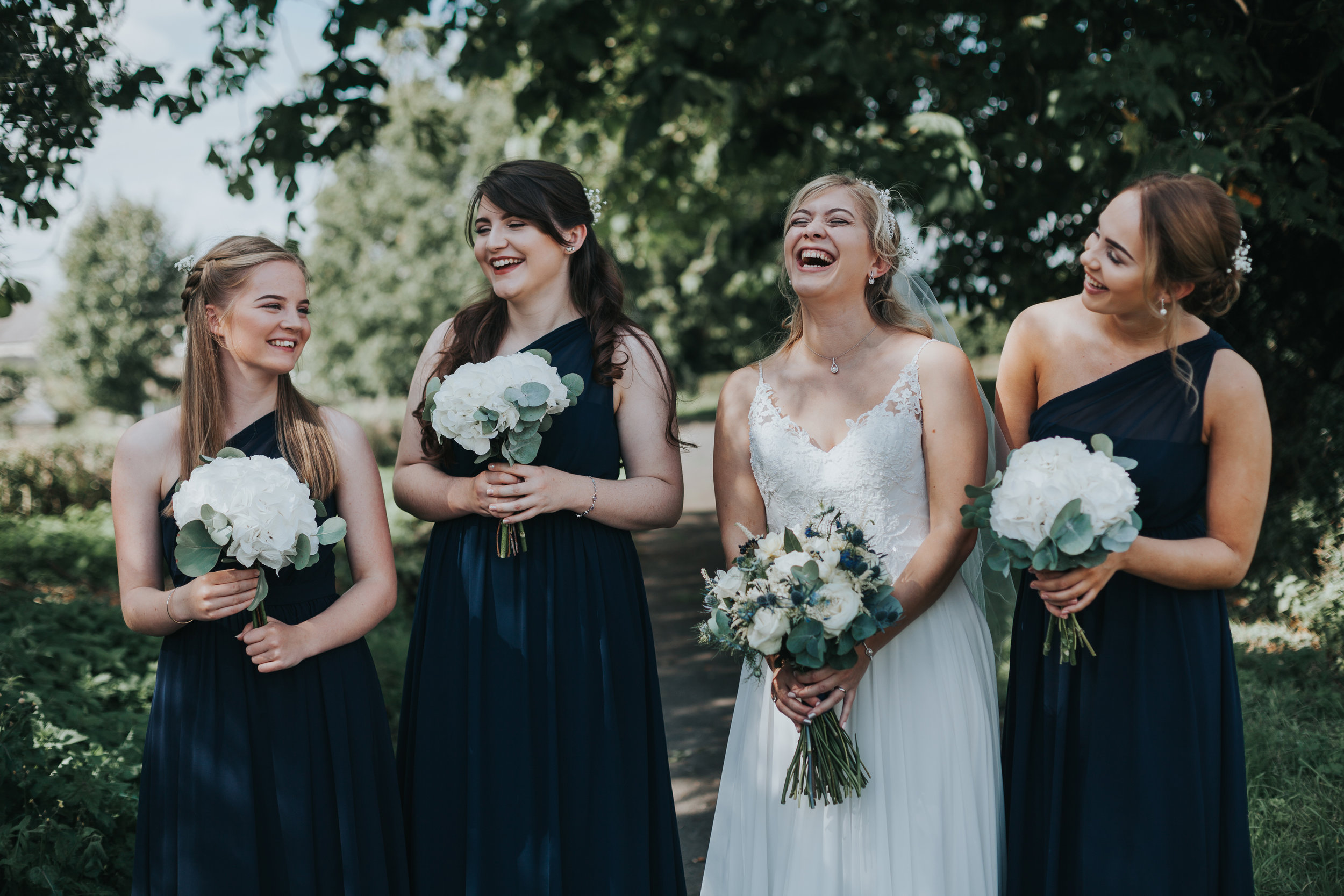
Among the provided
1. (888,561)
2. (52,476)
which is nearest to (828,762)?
(888,561)

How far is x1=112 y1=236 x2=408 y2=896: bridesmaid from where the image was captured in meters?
2.75

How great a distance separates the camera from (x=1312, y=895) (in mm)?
3729

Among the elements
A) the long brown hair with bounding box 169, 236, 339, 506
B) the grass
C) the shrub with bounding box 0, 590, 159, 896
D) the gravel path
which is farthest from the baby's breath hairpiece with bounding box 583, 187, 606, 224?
the grass

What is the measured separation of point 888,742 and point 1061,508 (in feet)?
3.24

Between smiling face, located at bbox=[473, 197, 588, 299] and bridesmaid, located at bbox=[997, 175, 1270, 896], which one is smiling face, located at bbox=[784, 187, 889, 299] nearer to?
bridesmaid, located at bbox=[997, 175, 1270, 896]

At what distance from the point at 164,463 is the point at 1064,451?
2.49 metres

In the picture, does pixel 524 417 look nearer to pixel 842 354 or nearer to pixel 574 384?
pixel 574 384

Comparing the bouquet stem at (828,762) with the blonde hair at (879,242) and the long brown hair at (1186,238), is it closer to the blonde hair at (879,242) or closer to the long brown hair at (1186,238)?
the blonde hair at (879,242)

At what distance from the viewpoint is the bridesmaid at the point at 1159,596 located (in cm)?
267

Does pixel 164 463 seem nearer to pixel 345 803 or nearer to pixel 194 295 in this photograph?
pixel 194 295

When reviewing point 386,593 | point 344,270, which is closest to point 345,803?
point 386,593

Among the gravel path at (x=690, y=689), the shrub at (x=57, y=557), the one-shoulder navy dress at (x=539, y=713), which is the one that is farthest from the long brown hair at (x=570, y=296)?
the shrub at (x=57, y=557)

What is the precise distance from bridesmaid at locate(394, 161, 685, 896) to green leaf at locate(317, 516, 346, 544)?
463mm

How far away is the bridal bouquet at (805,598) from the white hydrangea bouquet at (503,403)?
27.0 inches
